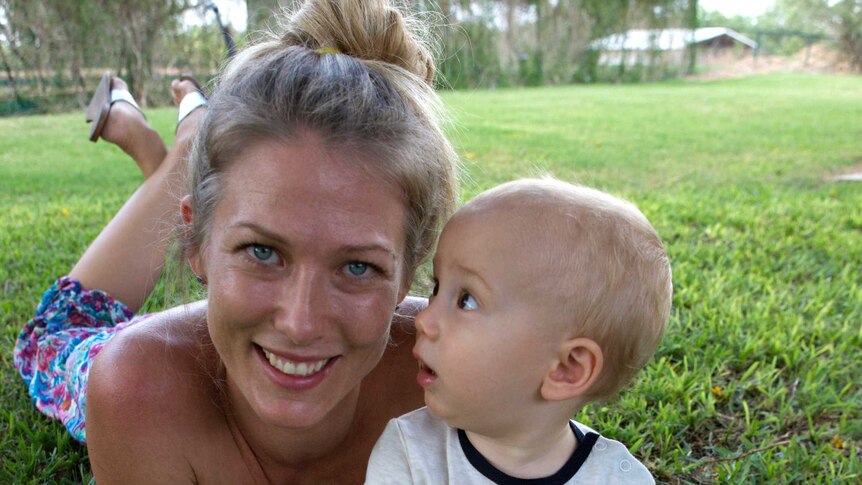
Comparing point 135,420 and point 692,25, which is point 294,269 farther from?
point 692,25

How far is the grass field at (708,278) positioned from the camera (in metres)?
2.41

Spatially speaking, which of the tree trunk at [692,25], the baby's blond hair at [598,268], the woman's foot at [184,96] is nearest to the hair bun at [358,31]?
the baby's blond hair at [598,268]

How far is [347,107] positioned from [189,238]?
1.74 feet

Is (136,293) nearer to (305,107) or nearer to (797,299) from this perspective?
(305,107)

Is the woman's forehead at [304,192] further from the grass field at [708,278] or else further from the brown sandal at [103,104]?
the brown sandal at [103,104]

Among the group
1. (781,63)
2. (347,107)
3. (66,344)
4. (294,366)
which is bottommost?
(781,63)

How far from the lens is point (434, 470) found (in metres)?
1.66

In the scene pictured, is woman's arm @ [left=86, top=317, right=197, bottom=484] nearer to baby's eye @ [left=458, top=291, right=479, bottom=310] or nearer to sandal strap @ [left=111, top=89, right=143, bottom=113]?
baby's eye @ [left=458, top=291, right=479, bottom=310]

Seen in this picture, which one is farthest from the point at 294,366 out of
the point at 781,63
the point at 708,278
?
the point at 781,63

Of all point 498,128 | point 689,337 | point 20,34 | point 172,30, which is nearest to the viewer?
point 689,337

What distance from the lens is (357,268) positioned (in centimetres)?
163

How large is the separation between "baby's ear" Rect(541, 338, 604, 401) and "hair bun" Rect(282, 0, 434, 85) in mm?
815

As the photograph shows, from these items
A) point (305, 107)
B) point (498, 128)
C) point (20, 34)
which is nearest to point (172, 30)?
point (20, 34)

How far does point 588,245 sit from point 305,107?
24.4 inches
